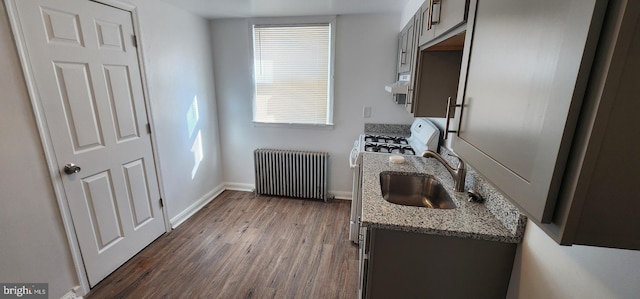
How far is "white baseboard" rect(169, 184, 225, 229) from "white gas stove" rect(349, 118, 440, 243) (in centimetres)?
192

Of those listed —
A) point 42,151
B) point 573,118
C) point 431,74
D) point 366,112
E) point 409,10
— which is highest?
point 409,10

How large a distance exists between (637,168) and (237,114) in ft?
11.7

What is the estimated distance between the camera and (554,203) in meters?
0.48

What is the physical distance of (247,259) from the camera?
2312mm

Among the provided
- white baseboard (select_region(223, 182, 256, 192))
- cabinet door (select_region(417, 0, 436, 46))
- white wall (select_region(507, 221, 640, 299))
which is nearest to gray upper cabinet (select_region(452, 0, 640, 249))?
white wall (select_region(507, 221, 640, 299))

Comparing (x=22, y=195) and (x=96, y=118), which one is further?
(x=96, y=118)

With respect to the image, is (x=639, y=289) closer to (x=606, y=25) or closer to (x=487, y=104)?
(x=487, y=104)

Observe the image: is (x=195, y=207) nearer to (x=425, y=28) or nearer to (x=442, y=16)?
(x=425, y=28)

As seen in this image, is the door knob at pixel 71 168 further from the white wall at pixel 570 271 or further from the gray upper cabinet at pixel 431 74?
the white wall at pixel 570 271

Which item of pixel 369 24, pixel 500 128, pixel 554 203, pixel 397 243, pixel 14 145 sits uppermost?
pixel 369 24

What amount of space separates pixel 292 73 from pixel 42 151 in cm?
238

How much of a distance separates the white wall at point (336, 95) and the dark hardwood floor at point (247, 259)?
79 centimetres

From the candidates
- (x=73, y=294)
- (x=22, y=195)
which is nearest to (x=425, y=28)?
(x=22, y=195)

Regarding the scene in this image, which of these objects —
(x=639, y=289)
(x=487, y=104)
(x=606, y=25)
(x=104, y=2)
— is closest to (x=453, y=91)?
(x=487, y=104)
